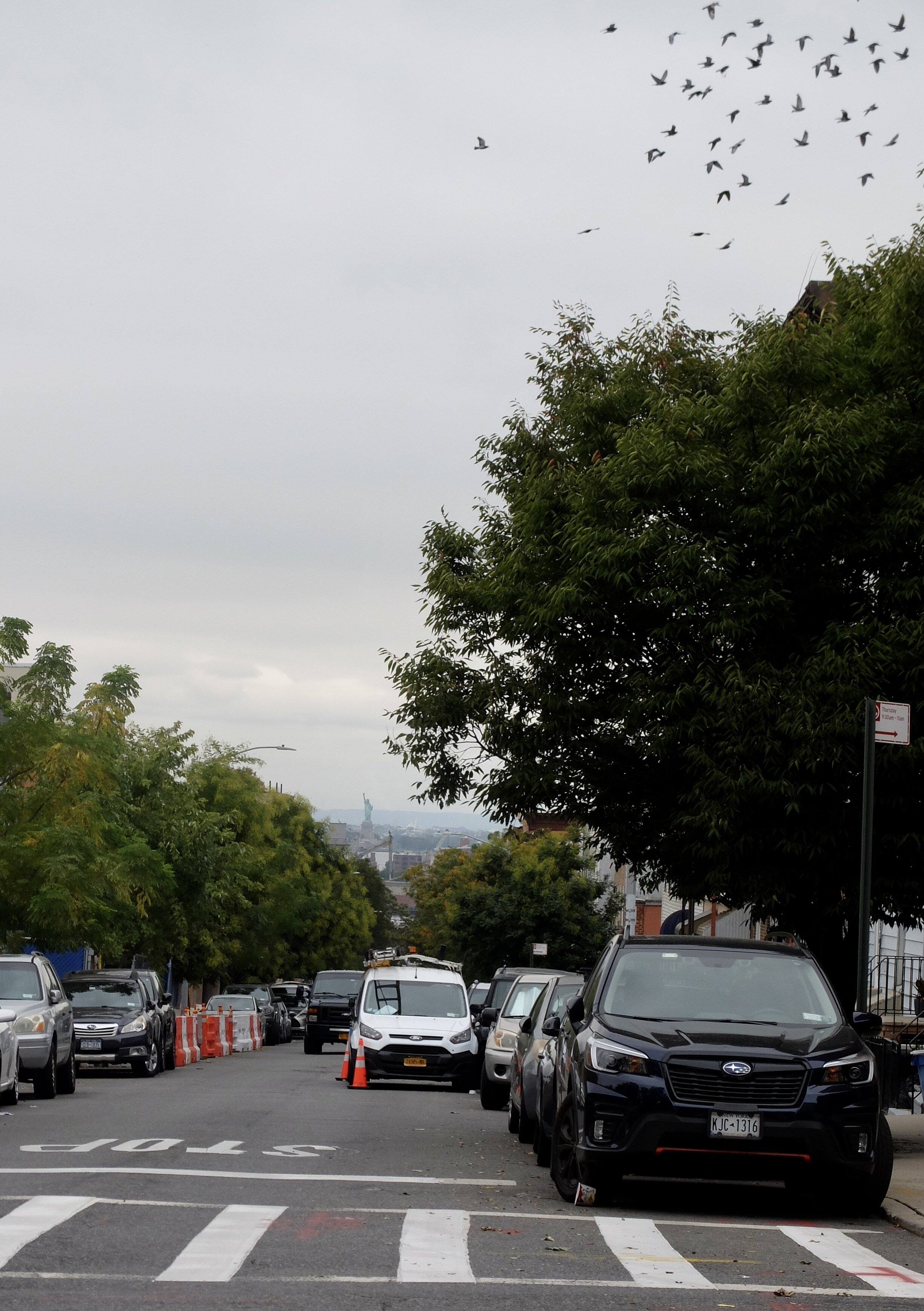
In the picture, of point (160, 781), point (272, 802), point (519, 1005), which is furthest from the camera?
point (272, 802)

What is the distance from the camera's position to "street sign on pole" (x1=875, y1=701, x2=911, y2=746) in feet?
43.1

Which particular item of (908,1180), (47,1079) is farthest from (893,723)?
(47,1079)

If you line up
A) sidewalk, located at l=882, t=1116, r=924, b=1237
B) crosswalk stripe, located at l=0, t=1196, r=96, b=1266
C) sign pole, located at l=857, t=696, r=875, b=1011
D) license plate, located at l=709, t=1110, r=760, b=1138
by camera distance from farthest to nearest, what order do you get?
sign pole, located at l=857, t=696, r=875, b=1011 → sidewalk, located at l=882, t=1116, r=924, b=1237 → license plate, located at l=709, t=1110, r=760, b=1138 → crosswalk stripe, located at l=0, t=1196, r=96, b=1266

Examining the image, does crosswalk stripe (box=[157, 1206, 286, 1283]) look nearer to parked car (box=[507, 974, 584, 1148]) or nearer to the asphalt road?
the asphalt road

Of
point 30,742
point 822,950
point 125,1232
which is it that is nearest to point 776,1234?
point 125,1232

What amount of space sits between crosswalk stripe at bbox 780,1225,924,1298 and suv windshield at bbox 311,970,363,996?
127 ft

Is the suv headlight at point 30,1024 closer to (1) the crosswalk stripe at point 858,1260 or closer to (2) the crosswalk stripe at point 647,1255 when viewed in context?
(2) the crosswalk stripe at point 647,1255

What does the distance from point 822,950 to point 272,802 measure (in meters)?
60.9

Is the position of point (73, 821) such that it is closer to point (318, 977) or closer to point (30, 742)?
point (30, 742)

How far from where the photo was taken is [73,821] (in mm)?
29422

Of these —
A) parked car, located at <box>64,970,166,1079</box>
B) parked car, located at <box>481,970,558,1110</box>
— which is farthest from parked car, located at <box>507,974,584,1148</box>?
parked car, located at <box>64,970,166,1079</box>

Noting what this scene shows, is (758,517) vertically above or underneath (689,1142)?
above

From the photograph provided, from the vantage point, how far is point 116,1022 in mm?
28359

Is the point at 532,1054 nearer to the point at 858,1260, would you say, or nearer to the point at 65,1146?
the point at 65,1146
